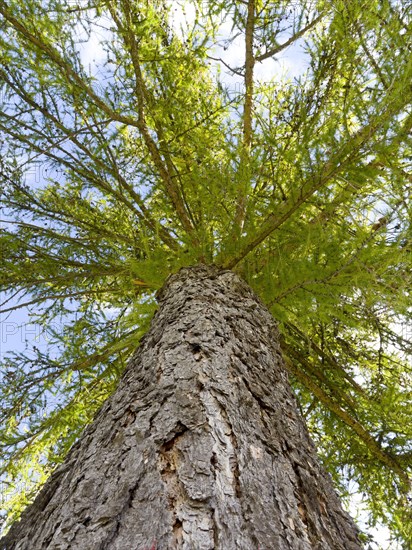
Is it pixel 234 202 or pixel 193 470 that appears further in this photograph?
pixel 234 202

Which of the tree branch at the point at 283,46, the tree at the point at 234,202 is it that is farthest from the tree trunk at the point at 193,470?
the tree branch at the point at 283,46

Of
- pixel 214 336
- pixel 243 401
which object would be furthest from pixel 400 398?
pixel 243 401

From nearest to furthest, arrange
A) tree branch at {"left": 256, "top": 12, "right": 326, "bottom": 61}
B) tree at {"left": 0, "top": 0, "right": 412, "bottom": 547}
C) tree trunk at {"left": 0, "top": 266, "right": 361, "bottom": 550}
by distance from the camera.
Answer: tree trunk at {"left": 0, "top": 266, "right": 361, "bottom": 550}
tree at {"left": 0, "top": 0, "right": 412, "bottom": 547}
tree branch at {"left": 256, "top": 12, "right": 326, "bottom": 61}

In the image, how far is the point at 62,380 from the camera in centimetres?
428

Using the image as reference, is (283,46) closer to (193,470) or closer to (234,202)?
(234,202)

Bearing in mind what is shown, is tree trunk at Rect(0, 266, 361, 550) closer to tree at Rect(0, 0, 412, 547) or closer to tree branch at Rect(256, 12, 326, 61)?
tree at Rect(0, 0, 412, 547)

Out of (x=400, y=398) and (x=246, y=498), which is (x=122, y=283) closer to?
(x=400, y=398)

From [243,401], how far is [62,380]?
3.12 meters

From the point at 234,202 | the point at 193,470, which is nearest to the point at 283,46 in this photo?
the point at 234,202

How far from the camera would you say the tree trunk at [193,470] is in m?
0.97

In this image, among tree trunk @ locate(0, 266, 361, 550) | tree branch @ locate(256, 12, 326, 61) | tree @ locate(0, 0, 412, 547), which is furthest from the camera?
tree branch @ locate(256, 12, 326, 61)

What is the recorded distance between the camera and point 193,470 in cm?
112

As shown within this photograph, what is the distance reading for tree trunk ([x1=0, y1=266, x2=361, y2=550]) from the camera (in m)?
0.97

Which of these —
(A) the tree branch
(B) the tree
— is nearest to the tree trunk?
(B) the tree
